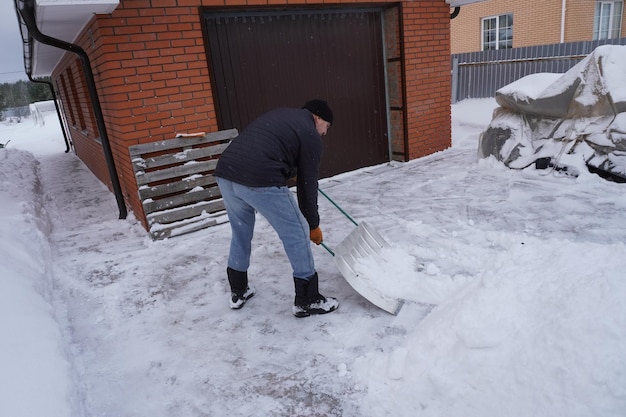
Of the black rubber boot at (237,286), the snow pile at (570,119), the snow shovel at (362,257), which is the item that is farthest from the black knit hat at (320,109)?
the snow pile at (570,119)

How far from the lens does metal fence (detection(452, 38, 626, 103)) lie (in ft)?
37.9

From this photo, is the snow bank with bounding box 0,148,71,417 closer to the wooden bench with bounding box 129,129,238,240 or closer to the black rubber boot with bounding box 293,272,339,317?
the wooden bench with bounding box 129,129,238,240

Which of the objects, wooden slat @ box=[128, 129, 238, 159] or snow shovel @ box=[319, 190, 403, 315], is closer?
snow shovel @ box=[319, 190, 403, 315]

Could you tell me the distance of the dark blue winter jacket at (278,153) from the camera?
2666 millimetres

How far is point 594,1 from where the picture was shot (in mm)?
14281

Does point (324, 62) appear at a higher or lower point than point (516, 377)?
higher

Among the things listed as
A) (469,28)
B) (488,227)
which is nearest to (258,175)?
(488,227)

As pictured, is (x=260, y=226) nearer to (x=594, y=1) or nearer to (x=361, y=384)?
(x=361, y=384)

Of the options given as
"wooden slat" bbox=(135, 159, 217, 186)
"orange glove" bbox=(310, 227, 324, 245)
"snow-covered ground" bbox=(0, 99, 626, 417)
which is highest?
"wooden slat" bbox=(135, 159, 217, 186)

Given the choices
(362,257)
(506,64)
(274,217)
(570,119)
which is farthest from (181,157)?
(506,64)

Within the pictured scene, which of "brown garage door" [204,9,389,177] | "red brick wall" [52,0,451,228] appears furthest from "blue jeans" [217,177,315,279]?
"brown garage door" [204,9,389,177]

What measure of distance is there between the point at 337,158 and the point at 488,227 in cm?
309

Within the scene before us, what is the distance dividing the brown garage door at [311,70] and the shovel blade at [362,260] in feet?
8.88

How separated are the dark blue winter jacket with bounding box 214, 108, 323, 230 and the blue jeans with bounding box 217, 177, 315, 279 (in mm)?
71
